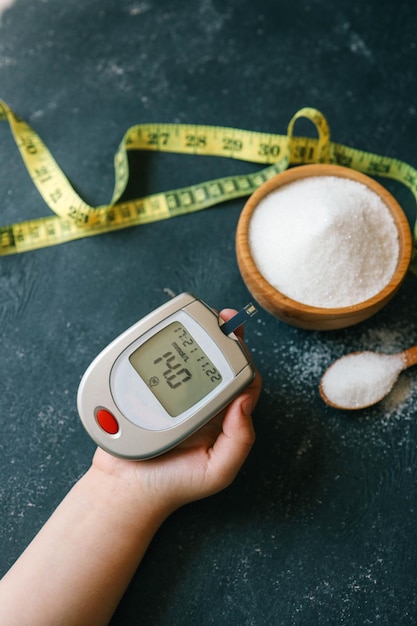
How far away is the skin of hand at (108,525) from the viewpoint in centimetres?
94

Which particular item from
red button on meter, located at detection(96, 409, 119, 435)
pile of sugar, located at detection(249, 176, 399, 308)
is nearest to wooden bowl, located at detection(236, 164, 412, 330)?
pile of sugar, located at detection(249, 176, 399, 308)

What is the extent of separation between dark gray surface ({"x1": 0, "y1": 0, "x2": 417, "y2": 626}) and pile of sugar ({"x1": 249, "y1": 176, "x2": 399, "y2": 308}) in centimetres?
14

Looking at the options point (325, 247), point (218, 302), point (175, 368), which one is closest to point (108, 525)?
point (175, 368)

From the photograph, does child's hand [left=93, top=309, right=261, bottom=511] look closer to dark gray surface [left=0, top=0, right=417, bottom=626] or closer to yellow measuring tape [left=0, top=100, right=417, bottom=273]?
dark gray surface [left=0, top=0, right=417, bottom=626]

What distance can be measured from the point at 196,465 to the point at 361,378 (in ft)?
1.19

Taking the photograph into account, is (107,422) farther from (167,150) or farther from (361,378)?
(167,150)

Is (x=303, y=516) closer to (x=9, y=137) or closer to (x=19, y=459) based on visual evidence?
(x=19, y=459)

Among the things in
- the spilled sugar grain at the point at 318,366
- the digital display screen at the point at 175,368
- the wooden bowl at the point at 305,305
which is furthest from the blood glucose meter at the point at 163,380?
the spilled sugar grain at the point at 318,366

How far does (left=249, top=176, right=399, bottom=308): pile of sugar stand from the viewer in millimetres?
1079

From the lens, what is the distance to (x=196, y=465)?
3.26 ft

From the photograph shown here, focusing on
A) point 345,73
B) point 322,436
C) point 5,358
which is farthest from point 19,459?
point 345,73

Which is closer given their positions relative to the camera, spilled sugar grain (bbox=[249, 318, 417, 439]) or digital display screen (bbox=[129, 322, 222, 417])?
digital display screen (bbox=[129, 322, 222, 417])

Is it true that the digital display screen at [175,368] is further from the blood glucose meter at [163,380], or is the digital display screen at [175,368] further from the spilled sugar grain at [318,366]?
the spilled sugar grain at [318,366]

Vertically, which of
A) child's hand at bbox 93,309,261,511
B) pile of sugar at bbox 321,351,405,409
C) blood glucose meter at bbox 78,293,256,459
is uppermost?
blood glucose meter at bbox 78,293,256,459
